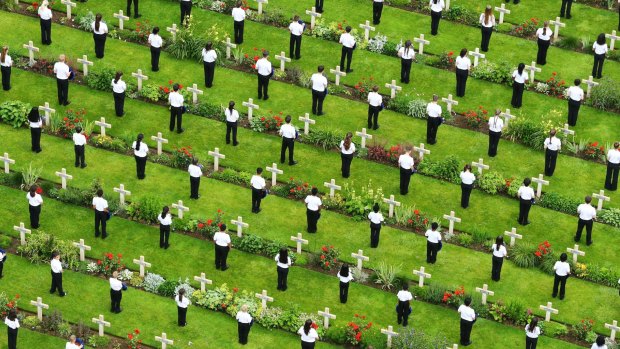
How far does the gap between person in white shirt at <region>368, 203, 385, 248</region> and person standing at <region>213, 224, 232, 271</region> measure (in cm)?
533

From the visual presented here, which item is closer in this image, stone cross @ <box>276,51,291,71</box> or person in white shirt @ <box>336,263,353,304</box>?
person in white shirt @ <box>336,263,353,304</box>

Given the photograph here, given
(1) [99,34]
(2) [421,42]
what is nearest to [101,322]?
(1) [99,34]

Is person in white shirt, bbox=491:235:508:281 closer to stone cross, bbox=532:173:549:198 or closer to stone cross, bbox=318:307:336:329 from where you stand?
stone cross, bbox=532:173:549:198

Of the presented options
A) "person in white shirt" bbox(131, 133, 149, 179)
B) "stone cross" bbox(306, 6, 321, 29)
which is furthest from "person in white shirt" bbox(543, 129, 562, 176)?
"person in white shirt" bbox(131, 133, 149, 179)

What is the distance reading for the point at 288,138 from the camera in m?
79.8

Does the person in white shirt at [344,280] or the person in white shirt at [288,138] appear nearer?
the person in white shirt at [344,280]

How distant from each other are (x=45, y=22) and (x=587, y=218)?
79.9ft

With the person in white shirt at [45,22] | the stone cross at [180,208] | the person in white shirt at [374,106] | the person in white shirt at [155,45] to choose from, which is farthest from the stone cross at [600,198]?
the person in white shirt at [45,22]

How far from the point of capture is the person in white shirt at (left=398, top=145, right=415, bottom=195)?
78.9 metres

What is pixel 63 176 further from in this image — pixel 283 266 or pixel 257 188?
pixel 283 266

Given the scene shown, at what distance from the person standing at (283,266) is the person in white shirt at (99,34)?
581 inches

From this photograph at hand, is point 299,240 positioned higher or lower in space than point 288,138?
lower

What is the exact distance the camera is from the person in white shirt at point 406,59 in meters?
83.2

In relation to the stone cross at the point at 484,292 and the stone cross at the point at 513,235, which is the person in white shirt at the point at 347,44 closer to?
the stone cross at the point at 513,235
